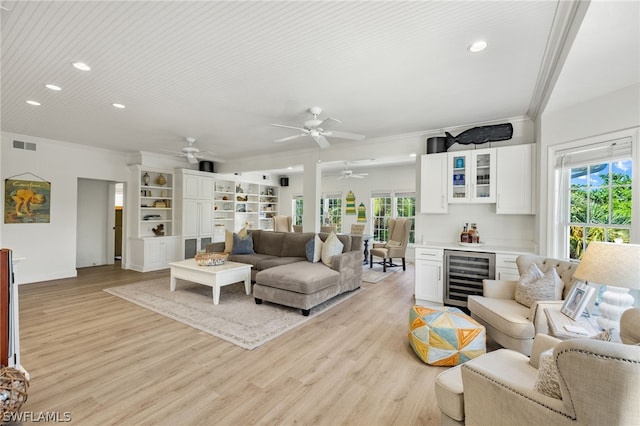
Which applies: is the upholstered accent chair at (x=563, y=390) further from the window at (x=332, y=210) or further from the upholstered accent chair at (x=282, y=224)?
the window at (x=332, y=210)

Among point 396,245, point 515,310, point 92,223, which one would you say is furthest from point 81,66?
point 396,245

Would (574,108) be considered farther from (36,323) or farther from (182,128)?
(36,323)

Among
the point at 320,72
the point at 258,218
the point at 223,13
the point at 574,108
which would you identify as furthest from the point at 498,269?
the point at 258,218

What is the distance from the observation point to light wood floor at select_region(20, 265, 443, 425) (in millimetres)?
1880

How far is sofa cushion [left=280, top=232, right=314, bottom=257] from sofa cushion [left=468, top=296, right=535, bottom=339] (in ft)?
9.69

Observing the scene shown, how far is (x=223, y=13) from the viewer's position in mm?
1962

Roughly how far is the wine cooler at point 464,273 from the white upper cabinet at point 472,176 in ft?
2.81

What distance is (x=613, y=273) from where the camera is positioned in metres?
1.71

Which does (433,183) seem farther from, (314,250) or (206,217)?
(206,217)

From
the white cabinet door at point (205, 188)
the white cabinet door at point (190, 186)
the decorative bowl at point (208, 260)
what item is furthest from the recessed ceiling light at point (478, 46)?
the white cabinet door at point (205, 188)

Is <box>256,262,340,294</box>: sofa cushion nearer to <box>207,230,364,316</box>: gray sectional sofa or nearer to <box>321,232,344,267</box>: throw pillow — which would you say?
<box>207,230,364,316</box>: gray sectional sofa

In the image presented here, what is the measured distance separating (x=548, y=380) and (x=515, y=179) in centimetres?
341

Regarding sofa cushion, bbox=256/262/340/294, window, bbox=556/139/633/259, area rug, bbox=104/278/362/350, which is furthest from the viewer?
sofa cushion, bbox=256/262/340/294

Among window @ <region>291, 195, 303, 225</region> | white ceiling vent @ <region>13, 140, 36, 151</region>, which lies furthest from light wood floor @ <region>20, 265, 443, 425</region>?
window @ <region>291, 195, 303, 225</region>
